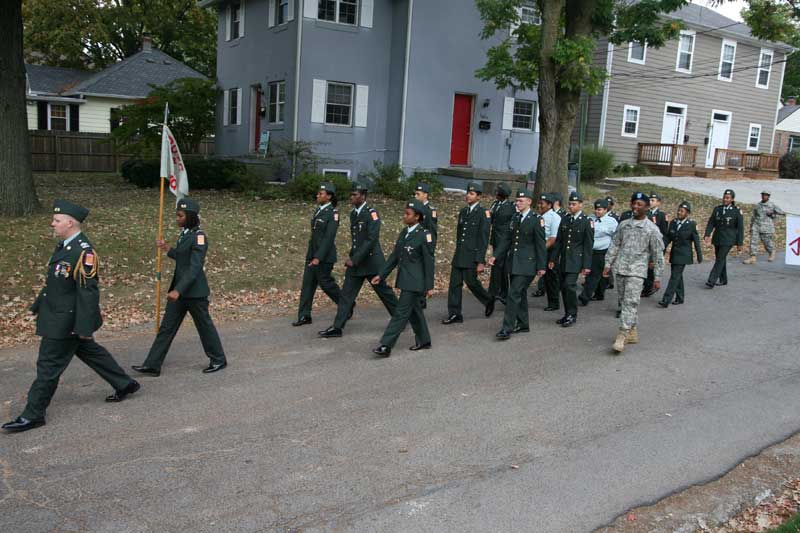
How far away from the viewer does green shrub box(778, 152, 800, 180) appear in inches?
1436

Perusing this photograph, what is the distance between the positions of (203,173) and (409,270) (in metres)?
16.4

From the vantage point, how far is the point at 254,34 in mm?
25328

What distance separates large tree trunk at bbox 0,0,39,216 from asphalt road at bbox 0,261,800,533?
6.62 meters

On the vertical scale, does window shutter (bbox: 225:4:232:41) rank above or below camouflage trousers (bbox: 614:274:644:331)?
above

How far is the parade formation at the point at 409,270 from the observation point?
6137 millimetres

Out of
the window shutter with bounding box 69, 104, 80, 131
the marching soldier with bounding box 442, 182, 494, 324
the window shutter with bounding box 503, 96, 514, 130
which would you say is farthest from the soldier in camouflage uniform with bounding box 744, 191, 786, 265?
the window shutter with bounding box 69, 104, 80, 131

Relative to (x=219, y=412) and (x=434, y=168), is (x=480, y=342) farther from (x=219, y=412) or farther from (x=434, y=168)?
(x=434, y=168)

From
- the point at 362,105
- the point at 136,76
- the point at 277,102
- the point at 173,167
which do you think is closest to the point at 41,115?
the point at 136,76

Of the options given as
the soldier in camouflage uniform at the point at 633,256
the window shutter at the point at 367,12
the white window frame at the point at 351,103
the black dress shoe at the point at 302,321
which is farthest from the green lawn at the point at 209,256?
the window shutter at the point at 367,12

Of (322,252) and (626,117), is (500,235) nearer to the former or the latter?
(322,252)

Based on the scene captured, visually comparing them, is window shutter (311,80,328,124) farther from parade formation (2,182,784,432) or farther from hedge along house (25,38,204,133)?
hedge along house (25,38,204,133)

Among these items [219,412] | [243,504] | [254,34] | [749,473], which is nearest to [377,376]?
[219,412]

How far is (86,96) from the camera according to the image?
114 feet

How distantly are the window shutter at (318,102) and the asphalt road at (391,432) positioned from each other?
14.3 meters
